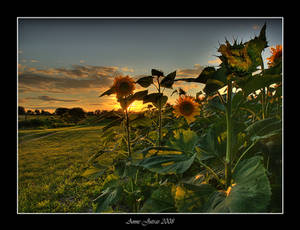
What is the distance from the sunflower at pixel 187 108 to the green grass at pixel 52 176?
435mm

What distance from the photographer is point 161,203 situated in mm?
590

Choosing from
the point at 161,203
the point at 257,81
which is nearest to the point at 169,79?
the point at 257,81

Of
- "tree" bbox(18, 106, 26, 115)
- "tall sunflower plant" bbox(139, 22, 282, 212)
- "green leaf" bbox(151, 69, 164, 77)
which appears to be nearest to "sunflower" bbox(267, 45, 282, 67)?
"tall sunflower plant" bbox(139, 22, 282, 212)

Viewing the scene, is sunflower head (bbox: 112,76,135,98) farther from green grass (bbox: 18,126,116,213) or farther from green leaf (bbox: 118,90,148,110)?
green grass (bbox: 18,126,116,213)

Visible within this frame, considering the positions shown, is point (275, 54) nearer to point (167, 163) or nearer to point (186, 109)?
point (186, 109)

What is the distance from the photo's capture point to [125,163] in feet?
2.16

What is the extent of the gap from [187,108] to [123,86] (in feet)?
1.23
